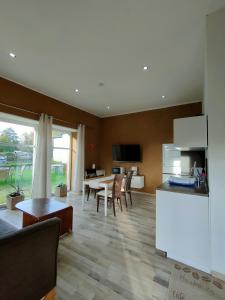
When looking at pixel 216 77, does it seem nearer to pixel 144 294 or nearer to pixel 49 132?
pixel 144 294

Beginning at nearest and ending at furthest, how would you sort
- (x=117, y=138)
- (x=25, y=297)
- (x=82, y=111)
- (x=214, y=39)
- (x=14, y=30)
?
1. (x=25, y=297)
2. (x=214, y=39)
3. (x=14, y=30)
4. (x=82, y=111)
5. (x=117, y=138)

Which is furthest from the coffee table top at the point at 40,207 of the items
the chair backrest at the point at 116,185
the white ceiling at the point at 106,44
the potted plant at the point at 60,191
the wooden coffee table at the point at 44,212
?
the white ceiling at the point at 106,44

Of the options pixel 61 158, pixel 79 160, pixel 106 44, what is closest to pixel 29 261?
pixel 106 44

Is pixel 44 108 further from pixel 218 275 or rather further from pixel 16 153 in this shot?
pixel 218 275

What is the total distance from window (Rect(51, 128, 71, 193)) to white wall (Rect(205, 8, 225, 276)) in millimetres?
4643

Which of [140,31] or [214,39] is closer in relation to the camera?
[214,39]

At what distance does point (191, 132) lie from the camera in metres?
2.09

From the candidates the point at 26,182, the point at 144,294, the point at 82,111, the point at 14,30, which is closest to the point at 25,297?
the point at 144,294

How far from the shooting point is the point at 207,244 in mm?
1834

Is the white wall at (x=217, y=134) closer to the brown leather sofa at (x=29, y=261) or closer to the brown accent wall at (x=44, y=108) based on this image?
the brown leather sofa at (x=29, y=261)

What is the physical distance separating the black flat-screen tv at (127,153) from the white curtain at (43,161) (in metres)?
2.52

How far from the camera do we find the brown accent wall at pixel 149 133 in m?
5.18

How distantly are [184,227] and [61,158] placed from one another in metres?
4.63

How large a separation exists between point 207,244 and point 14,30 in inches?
150
